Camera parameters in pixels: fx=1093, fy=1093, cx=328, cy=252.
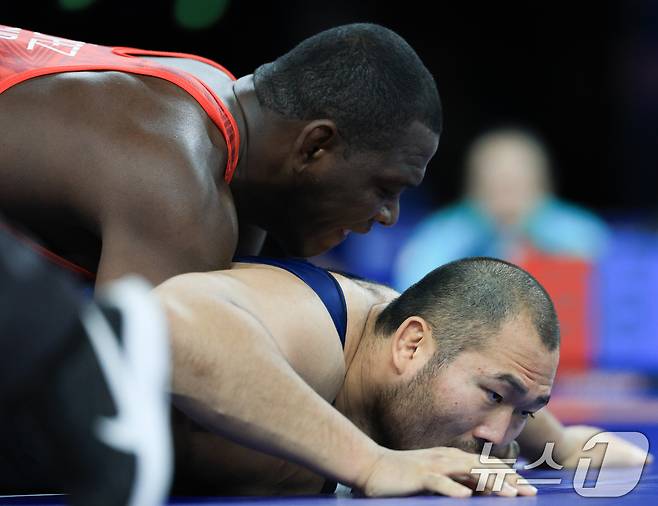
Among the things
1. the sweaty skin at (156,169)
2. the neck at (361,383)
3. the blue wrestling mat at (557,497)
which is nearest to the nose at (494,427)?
the blue wrestling mat at (557,497)

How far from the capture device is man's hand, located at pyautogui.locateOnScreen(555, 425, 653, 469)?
8.80 ft

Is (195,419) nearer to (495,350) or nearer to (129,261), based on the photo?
(129,261)


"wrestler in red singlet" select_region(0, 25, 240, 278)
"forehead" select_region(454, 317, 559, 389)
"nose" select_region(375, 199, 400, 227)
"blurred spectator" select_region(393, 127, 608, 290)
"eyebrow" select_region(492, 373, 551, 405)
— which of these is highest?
"blurred spectator" select_region(393, 127, 608, 290)

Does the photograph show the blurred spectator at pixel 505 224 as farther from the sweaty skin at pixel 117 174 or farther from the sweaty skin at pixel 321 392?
the sweaty skin at pixel 117 174

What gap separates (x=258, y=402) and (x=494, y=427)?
0.60 meters

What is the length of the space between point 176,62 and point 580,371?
3.57 metres

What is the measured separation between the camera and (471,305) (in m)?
2.31

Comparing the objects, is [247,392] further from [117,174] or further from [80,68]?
[80,68]

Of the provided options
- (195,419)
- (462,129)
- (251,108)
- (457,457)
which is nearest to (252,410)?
(195,419)

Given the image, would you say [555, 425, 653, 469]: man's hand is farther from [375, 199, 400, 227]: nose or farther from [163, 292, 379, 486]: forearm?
[163, 292, 379, 486]: forearm

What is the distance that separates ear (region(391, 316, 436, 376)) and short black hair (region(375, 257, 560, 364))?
0.06 feet

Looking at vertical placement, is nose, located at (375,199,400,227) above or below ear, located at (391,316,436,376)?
above

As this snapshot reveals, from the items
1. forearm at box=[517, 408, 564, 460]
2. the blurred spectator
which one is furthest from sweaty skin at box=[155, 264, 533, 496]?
the blurred spectator

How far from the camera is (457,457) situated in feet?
6.67
